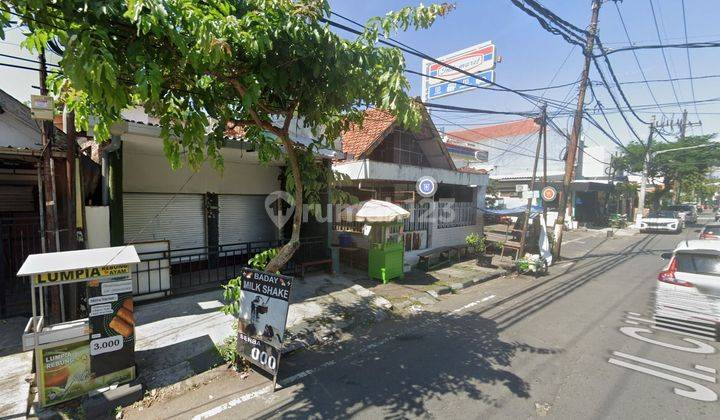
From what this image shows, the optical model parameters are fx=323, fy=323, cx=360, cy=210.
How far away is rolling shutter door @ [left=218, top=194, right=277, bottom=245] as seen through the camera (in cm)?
934

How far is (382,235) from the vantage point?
30.8 ft

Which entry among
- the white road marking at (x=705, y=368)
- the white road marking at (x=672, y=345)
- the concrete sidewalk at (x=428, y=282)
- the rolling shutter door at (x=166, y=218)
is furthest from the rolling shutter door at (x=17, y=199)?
the white road marking at (x=705, y=368)

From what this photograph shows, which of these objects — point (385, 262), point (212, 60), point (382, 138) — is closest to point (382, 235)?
point (385, 262)

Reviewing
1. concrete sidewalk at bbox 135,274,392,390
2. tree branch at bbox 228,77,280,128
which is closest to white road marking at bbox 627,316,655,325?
concrete sidewalk at bbox 135,274,392,390

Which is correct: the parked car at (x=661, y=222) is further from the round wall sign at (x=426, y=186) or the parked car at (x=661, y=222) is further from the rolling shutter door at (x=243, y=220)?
the rolling shutter door at (x=243, y=220)

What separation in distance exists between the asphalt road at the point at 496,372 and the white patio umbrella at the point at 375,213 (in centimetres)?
267

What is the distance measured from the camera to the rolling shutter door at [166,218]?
777 centimetres

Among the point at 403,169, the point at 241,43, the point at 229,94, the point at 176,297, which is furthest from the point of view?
the point at 403,169

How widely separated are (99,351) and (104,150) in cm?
382

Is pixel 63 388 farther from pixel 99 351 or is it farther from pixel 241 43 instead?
pixel 241 43

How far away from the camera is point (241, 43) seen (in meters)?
3.38

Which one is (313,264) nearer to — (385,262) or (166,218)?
(385,262)

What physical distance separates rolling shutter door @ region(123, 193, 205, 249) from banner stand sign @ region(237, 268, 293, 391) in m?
4.95

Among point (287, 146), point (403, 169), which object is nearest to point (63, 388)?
point (287, 146)
